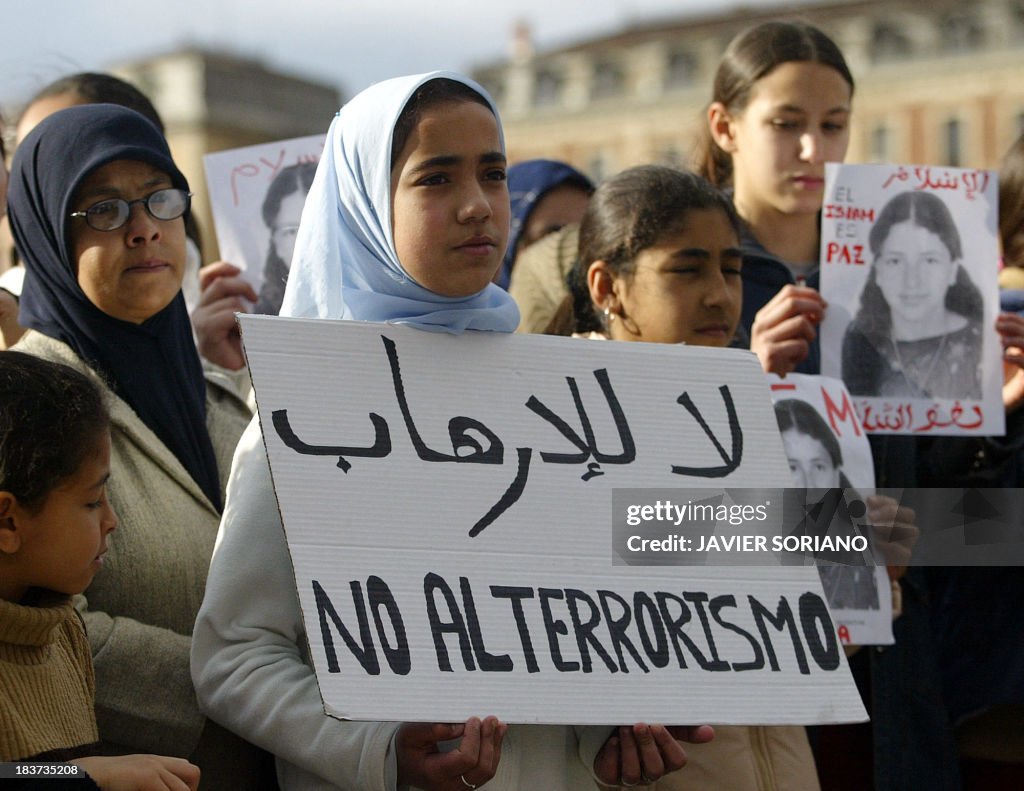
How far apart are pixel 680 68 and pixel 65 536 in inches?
2320

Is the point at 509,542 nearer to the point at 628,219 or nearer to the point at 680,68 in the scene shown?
the point at 628,219

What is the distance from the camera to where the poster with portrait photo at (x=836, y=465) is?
317cm

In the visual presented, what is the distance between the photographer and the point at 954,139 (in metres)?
54.4

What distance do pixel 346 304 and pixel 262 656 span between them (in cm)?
58

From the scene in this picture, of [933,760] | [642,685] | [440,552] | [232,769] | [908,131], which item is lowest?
[908,131]

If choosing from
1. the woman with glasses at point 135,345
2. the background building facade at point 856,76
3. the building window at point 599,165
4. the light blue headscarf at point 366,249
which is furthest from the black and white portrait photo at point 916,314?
the building window at point 599,165

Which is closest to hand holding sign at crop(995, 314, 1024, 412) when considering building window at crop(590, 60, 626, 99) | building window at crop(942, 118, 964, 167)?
building window at crop(942, 118, 964, 167)

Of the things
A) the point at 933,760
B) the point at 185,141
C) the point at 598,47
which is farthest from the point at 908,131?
the point at 933,760

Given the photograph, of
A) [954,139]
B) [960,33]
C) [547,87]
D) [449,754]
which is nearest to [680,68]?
[547,87]

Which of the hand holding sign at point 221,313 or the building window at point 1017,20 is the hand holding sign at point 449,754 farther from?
the building window at point 1017,20

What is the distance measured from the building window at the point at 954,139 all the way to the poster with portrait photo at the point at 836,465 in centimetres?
5347

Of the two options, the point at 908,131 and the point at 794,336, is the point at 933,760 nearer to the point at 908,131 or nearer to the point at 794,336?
the point at 794,336

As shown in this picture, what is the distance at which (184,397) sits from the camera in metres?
2.98

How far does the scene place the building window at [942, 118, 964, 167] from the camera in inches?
2132
